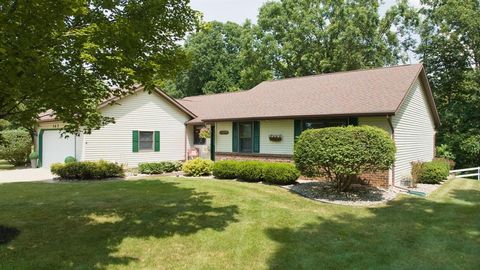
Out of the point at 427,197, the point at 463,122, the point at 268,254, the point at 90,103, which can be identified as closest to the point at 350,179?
the point at 427,197

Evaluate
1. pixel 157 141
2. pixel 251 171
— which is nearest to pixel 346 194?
pixel 251 171

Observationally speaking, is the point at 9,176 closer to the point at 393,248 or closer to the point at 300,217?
the point at 300,217

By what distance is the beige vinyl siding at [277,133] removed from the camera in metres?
16.4

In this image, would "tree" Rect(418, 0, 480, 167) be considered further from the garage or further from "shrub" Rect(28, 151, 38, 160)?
"shrub" Rect(28, 151, 38, 160)

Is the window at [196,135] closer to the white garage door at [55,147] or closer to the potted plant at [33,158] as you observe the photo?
the white garage door at [55,147]

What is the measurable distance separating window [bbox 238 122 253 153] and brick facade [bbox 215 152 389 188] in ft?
1.36

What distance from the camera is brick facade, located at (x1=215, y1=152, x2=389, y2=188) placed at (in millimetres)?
13273

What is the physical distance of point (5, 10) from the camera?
508cm

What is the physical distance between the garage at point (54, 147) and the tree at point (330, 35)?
22.2 metres

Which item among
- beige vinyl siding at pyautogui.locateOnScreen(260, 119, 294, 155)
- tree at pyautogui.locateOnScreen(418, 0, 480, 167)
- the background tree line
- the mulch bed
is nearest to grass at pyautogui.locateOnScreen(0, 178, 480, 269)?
the mulch bed

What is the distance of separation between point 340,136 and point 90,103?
7.21m

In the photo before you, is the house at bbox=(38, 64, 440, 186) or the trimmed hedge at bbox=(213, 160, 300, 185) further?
the house at bbox=(38, 64, 440, 186)

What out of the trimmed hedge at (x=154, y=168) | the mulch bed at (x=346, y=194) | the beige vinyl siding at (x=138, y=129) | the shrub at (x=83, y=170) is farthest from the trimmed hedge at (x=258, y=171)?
the beige vinyl siding at (x=138, y=129)

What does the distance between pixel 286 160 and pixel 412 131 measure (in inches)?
238
